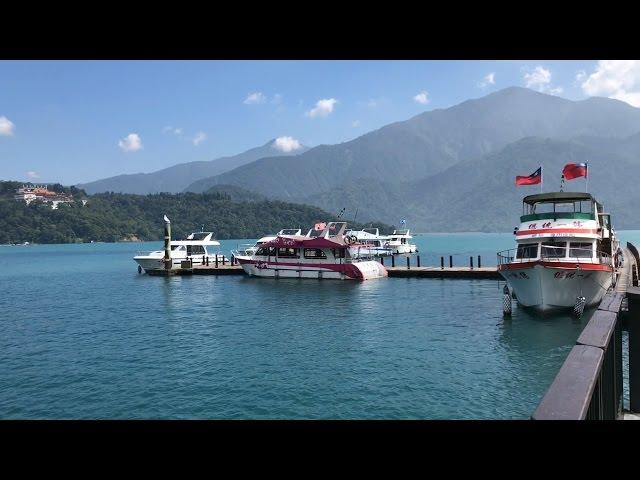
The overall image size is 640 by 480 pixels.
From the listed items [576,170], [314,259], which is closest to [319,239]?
[314,259]

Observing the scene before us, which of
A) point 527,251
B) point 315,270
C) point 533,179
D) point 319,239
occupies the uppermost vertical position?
point 533,179

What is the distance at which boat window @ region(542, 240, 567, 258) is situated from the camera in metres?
28.1

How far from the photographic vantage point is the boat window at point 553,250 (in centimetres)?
2806

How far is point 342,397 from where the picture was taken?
16453mm

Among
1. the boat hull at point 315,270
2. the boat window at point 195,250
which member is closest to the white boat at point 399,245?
the boat window at point 195,250

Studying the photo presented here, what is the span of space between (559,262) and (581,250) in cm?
218

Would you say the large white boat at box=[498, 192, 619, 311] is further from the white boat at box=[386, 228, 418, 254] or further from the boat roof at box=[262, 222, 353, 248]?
the white boat at box=[386, 228, 418, 254]

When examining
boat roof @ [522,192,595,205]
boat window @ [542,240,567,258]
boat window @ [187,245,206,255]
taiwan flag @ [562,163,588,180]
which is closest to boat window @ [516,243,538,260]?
boat window @ [542,240,567,258]

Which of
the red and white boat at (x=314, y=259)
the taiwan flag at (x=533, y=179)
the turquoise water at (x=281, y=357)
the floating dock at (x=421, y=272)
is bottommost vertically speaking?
the turquoise water at (x=281, y=357)

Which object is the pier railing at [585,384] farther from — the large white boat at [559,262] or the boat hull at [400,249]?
the boat hull at [400,249]

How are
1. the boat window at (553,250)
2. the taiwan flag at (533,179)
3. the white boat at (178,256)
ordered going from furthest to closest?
the white boat at (178,256), the taiwan flag at (533,179), the boat window at (553,250)

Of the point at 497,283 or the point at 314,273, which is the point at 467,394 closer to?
the point at 497,283

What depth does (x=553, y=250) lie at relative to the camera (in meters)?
28.3

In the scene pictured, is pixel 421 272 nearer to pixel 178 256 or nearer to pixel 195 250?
pixel 195 250
